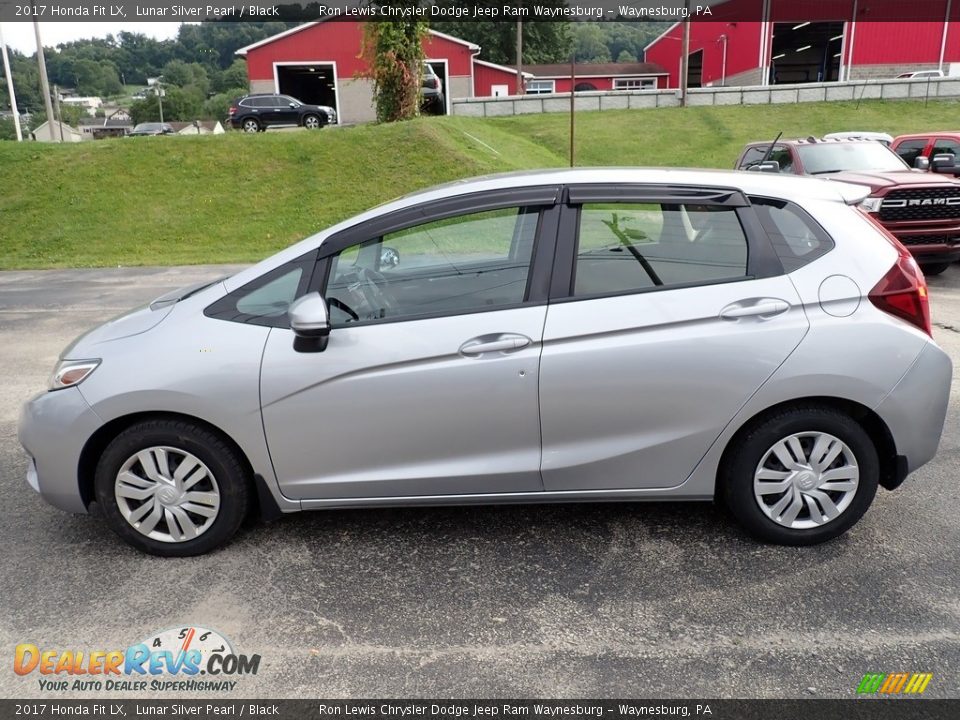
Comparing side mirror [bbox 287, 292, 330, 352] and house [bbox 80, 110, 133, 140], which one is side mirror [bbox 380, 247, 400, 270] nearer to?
side mirror [bbox 287, 292, 330, 352]

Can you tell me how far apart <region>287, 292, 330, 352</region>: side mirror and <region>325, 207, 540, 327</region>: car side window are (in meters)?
0.15

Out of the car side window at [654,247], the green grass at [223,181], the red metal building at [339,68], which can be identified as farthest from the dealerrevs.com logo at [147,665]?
the red metal building at [339,68]

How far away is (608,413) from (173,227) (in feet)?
56.1

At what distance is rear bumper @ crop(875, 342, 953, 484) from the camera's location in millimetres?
3215

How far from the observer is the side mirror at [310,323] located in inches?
120

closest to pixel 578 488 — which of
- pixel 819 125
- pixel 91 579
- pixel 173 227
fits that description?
pixel 91 579

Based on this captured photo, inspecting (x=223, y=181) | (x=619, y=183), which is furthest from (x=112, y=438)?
(x=223, y=181)

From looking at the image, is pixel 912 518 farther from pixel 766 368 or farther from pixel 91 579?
pixel 91 579

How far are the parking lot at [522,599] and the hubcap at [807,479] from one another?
198 millimetres

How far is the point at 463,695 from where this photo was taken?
98.0 inches

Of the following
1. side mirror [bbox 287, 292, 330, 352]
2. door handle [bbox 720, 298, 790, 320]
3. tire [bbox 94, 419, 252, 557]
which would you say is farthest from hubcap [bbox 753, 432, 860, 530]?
tire [bbox 94, 419, 252, 557]

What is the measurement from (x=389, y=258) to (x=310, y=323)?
1.99ft

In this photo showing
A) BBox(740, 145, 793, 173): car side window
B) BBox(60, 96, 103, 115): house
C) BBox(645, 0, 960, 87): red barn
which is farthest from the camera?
BBox(60, 96, 103, 115): house

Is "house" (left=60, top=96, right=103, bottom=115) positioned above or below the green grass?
above
